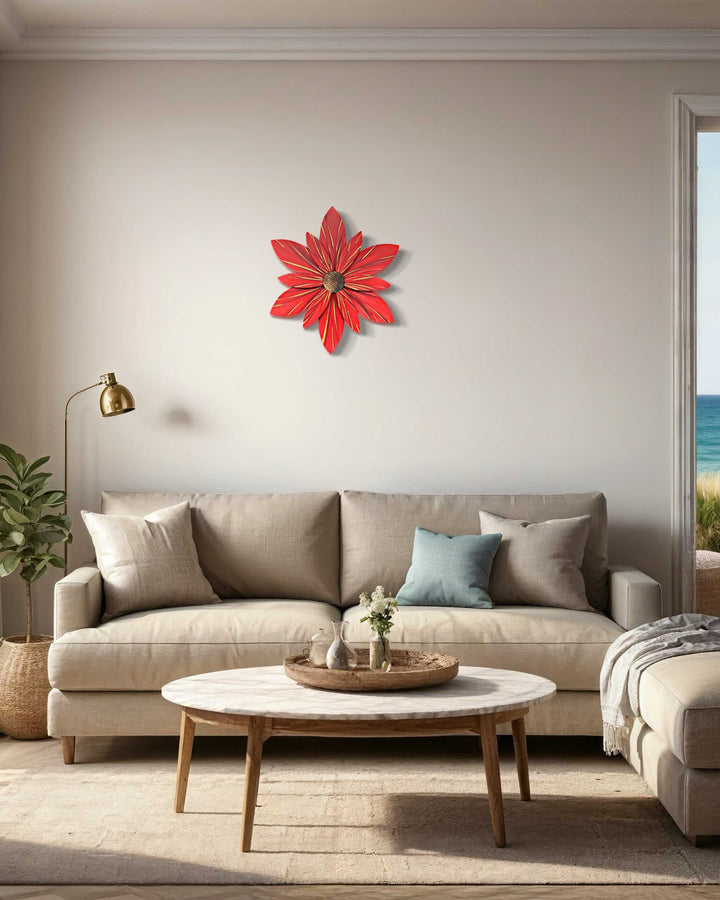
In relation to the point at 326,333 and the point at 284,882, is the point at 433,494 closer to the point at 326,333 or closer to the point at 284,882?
the point at 326,333

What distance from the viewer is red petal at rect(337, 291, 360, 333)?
4676 millimetres

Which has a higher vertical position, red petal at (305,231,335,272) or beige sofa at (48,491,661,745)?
red petal at (305,231,335,272)

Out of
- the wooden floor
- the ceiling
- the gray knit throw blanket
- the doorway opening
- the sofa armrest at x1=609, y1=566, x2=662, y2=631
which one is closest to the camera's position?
the wooden floor

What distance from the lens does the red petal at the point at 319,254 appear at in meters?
4.67

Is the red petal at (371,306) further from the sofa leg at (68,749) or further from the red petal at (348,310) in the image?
the sofa leg at (68,749)

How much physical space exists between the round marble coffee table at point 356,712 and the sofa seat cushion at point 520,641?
26.0 inches

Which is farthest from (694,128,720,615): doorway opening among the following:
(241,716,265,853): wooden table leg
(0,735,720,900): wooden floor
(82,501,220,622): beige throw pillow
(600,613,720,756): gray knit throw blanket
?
(241,716,265,853): wooden table leg

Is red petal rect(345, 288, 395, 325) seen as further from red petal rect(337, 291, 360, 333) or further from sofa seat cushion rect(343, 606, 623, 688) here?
sofa seat cushion rect(343, 606, 623, 688)

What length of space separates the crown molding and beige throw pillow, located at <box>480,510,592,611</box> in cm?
214

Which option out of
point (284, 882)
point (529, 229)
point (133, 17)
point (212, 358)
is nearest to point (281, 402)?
point (212, 358)

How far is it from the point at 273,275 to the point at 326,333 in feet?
1.18

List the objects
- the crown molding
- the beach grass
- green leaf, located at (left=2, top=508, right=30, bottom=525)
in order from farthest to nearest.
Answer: the beach grass, the crown molding, green leaf, located at (left=2, top=508, right=30, bottom=525)

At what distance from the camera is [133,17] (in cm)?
451

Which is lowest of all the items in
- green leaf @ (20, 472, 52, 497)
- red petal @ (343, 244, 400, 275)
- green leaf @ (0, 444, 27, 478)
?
green leaf @ (20, 472, 52, 497)
